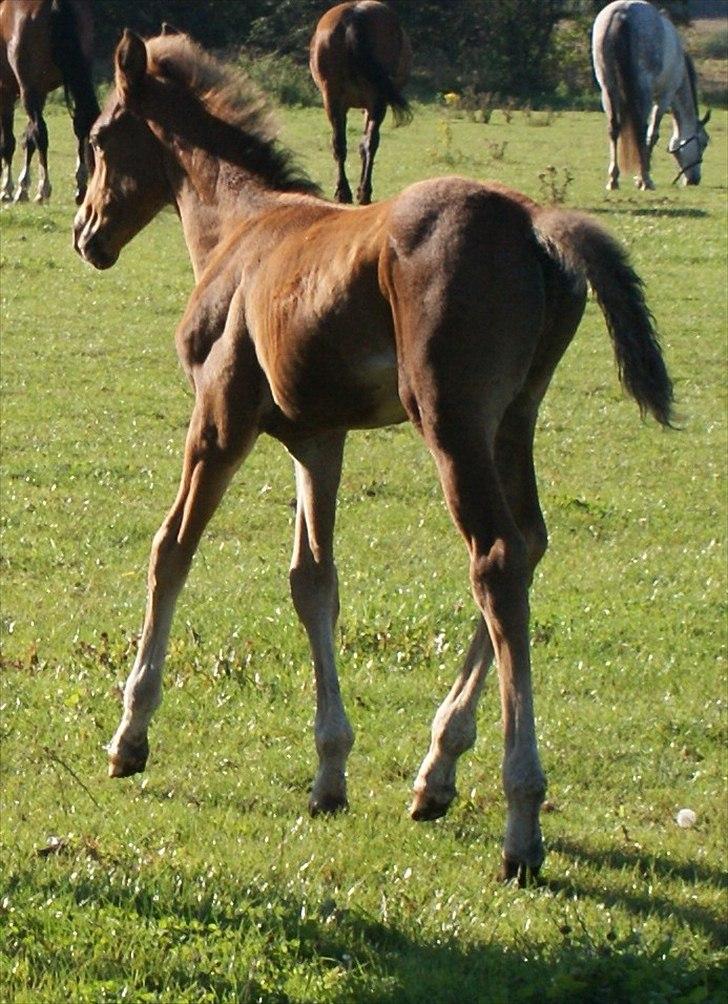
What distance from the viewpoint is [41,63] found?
20047mm

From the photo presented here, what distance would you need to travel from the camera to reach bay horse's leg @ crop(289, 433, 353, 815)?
18.3 feet

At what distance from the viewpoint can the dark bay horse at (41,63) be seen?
19531mm

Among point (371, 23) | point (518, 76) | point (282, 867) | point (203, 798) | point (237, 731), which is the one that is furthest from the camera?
point (518, 76)

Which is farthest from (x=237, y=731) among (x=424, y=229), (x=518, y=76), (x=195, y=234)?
(x=518, y=76)

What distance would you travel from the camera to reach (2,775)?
5816 millimetres

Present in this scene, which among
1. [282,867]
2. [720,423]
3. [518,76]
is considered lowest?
[518,76]

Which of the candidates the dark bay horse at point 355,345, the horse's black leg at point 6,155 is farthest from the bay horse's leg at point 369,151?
the dark bay horse at point 355,345

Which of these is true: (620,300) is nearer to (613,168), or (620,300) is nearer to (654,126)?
(613,168)

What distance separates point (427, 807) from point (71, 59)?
16.0 meters

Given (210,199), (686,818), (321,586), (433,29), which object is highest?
(210,199)

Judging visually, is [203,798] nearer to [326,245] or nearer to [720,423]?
[326,245]

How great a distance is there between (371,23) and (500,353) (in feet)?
56.3

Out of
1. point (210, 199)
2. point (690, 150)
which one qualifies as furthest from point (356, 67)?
point (210, 199)

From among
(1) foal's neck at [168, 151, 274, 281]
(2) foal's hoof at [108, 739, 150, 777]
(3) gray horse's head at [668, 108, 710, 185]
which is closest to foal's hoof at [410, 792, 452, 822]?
(2) foal's hoof at [108, 739, 150, 777]
